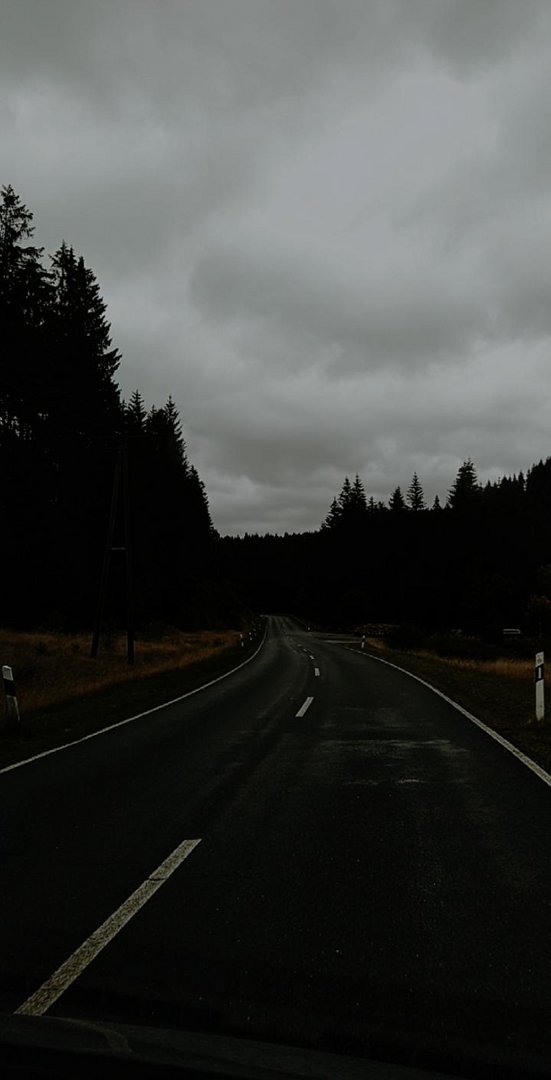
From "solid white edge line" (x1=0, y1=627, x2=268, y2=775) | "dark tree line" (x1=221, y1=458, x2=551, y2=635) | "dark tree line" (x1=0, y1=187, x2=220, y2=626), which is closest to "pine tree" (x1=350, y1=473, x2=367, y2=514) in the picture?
"dark tree line" (x1=221, y1=458, x2=551, y2=635)

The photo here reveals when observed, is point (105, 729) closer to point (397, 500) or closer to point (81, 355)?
point (81, 355)

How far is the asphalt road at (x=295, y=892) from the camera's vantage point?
3.17 m

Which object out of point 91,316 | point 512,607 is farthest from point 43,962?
point 512,607

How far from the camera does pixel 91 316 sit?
45031 millimetres

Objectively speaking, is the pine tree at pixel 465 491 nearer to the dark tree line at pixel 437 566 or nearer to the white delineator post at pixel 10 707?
the dark tree line at pixel 437 566

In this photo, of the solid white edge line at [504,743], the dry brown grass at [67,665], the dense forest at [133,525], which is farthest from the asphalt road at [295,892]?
the dense forest at [133,525]

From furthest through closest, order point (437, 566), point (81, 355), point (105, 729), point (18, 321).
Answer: point (437, 566), point (81, 355), point (18, 321), point (105, 729)

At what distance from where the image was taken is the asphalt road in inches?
125

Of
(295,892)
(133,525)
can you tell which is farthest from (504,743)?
(133,525)

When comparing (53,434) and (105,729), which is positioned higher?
(53,434)

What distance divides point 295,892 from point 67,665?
816 inches

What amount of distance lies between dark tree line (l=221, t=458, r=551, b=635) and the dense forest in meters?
0.23

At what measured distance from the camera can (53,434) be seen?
129 feet

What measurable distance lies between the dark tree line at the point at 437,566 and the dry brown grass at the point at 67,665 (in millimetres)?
49328
